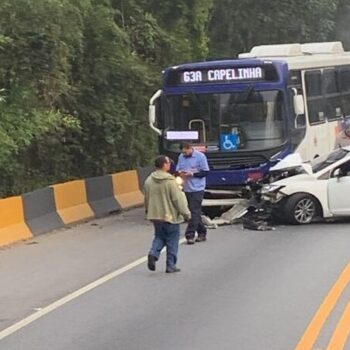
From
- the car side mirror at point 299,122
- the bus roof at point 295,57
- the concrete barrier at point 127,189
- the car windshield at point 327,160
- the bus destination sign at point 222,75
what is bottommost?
the concrete barrier at point 127,189

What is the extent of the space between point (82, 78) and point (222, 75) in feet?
16.2

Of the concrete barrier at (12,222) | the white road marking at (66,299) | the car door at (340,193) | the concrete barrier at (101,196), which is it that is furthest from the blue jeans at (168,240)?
the concrete barrier at (101,196)

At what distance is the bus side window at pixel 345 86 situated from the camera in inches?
864

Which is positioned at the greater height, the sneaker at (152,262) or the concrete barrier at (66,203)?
the concrete barrier at (66,203)

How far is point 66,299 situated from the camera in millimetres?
10281

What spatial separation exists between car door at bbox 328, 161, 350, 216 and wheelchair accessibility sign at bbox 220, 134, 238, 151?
198 centimetres

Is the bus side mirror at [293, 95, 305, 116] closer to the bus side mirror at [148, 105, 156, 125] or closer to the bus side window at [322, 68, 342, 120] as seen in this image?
the bus side mirror at [148, 105, 156, 125]

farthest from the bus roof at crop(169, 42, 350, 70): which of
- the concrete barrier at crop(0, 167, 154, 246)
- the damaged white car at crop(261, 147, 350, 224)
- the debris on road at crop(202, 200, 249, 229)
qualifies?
the concrete barrier at crop(0, 167, 154, 246)

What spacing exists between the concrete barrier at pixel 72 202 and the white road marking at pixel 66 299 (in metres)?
4.55

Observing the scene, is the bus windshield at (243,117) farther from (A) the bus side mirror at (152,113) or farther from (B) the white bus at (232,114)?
(A) the bus side mirror at (152,113)

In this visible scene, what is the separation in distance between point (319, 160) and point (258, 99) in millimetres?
1675

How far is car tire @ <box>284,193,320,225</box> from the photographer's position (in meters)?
16.4

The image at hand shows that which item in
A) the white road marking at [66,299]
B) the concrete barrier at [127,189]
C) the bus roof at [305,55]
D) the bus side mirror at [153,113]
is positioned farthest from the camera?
the concrete barrier at [127,189]

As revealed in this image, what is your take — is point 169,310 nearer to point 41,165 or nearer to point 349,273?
point 349,273
